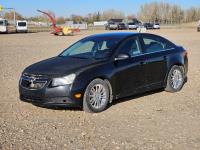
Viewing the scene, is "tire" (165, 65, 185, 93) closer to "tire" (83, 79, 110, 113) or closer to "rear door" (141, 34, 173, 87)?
"rear door" (141, 34, 173, 87)

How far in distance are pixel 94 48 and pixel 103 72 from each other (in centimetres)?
112

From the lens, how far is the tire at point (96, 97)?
8.29 meters

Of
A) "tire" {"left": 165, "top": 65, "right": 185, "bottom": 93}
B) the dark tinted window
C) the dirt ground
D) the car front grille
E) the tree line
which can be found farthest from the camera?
the tree line

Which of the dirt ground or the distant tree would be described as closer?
the dirt ground

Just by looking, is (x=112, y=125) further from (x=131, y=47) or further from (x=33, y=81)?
(x=131, y=47)

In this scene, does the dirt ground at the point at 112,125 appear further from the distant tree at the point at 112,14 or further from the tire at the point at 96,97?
the distant tree at the point at 112,14

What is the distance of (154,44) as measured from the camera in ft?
33.1

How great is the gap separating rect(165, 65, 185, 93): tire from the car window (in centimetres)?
127

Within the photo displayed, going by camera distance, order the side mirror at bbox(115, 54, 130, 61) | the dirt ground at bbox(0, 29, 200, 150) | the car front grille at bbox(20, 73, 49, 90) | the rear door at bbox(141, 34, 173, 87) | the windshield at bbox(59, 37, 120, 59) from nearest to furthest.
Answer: the dirt ground at bbox(0, 29, 200, 150)
the car front grille at bbox(20, 73, 49, 90)
the side mirror at bbox(115, 54, 130, 61)
the windshield at bbox(59, 37, 120, 59)
the rear door at bbox(141, 34, 173, 87)

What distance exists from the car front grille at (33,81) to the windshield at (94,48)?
4.20 ft

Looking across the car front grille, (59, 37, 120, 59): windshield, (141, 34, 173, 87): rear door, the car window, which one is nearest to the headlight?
the car front grille

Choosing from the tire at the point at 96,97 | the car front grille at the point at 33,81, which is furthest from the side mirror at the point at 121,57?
the car front grille at the point at 33,81

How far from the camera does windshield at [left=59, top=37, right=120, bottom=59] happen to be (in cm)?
912

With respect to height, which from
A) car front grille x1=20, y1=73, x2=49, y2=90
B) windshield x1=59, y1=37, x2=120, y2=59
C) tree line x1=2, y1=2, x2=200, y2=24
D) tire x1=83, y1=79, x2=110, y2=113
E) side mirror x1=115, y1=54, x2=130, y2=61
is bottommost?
tire x1=83, y1=79, x2=110, y2=113
